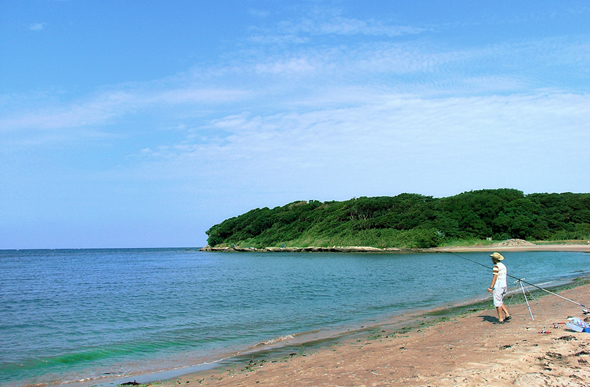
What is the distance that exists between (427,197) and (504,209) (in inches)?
811

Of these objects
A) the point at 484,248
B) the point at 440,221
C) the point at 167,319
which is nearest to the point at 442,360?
the point at 167,319

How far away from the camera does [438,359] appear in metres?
7.64

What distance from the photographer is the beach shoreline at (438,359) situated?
638 cm

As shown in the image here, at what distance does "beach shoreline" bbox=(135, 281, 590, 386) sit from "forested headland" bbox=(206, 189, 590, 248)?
6883 centimetres

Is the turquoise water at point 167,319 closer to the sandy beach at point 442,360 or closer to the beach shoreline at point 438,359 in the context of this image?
the beach shoreline at point 438,359

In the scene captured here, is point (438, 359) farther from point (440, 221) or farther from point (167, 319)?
point (440, 221)

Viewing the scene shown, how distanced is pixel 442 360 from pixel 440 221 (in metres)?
79.2

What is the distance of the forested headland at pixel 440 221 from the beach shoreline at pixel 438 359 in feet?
226

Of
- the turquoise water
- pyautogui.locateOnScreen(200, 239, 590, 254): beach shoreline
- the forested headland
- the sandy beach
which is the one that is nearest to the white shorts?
the sandy beach

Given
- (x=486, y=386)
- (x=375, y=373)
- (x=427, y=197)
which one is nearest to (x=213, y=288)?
(x=375, y=373)

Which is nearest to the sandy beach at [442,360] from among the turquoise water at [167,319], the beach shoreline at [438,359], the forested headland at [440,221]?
the beach shoreline at [438,359]

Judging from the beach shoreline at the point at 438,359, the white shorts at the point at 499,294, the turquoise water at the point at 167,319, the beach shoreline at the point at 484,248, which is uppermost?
the white shorts at the point at 499,294

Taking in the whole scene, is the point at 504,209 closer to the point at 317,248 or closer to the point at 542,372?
the point at 317,248

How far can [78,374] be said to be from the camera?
9562 mm
